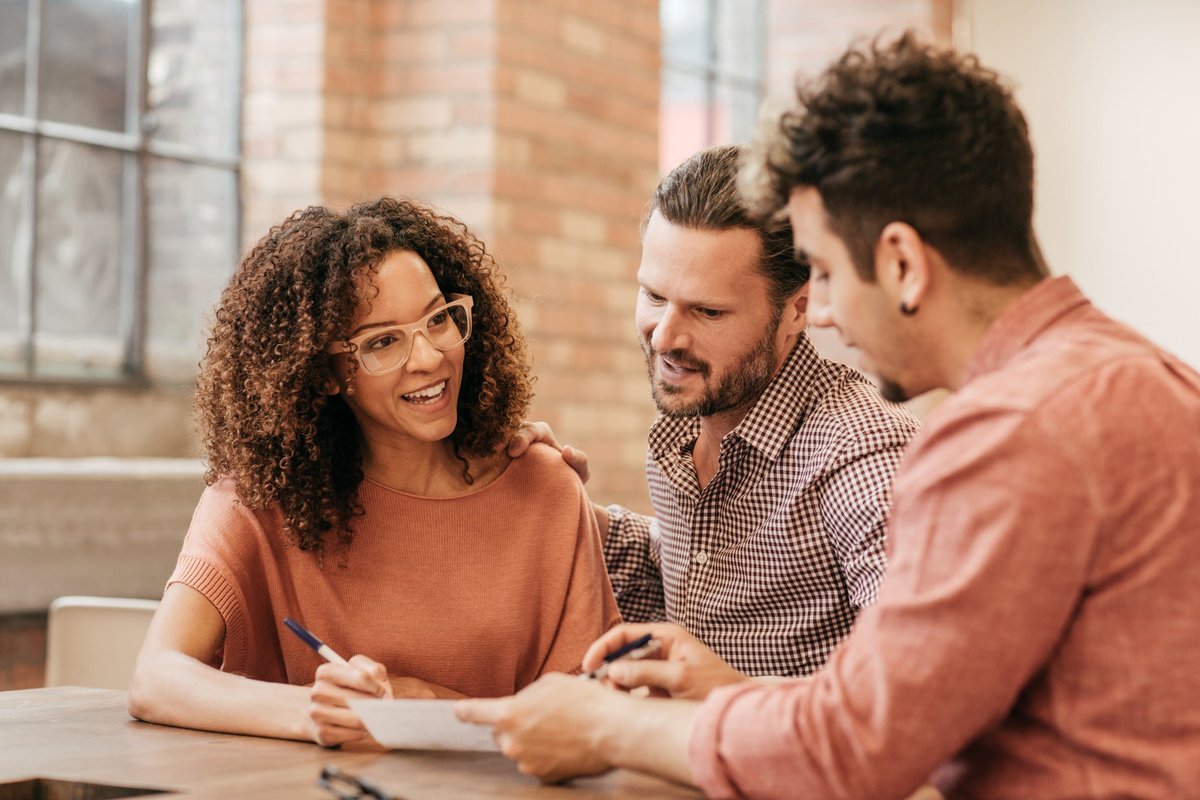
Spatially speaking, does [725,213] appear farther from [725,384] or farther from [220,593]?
[220,593]

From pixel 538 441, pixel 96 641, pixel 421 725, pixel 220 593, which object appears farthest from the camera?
pixel 96 641

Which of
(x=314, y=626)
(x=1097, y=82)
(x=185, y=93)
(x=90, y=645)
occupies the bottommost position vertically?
(x=90, y=645)

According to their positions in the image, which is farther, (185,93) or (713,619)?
(185,93)

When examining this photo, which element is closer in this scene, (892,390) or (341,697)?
(892,390)

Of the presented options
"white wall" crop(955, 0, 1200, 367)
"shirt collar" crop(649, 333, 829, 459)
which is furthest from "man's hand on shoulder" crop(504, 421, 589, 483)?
"white wall" crop(955, 0, 1200, 367)

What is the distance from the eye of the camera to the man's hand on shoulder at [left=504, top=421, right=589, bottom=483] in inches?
97.5

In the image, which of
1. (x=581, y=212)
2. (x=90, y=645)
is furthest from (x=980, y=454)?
(x=581, y=212)

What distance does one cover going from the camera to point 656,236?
2.36m

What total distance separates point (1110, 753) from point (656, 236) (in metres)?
1.26

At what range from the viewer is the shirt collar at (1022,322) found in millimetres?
1414

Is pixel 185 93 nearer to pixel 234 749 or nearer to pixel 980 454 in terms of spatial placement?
pixel 234 749

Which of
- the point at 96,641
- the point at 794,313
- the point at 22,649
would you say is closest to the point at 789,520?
the point at 794,313

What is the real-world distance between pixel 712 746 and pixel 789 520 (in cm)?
87

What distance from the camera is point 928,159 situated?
143 cm
